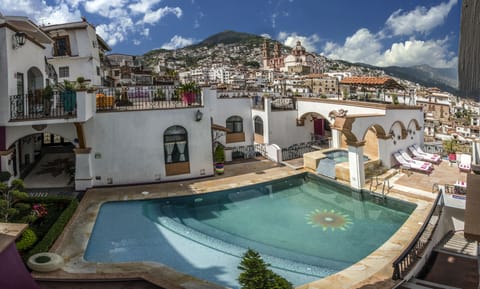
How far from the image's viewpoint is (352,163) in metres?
14.1

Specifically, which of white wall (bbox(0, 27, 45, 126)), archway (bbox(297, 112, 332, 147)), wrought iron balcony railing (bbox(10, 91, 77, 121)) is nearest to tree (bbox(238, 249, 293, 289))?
wrought iron balcony railing (bbox(10, 91, 77, 121))

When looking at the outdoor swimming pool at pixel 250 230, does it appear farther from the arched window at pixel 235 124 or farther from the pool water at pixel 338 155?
the arched window at pixel 235 124

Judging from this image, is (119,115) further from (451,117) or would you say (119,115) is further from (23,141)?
(451,117)

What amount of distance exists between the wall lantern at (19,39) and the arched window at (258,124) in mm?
14736

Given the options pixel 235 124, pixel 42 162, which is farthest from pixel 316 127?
pixel 42 162

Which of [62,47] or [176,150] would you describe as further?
[62,47]

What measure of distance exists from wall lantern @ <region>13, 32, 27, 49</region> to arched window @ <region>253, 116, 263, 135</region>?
1474 centimetres

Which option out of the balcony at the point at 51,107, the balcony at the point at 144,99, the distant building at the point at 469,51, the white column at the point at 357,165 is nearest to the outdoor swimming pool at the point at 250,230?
the white column at the point at 357,165

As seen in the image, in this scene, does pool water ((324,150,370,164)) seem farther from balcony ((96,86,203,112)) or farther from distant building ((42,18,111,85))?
distant building ((42,18,111,85))

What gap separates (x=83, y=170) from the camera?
13.9 meters

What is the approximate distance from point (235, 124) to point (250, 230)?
13.7m

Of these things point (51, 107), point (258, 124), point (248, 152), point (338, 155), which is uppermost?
point (51, 107)

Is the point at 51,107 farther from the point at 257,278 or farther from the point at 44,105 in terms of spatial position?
the point at 257,278

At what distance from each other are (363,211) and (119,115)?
435 inches
